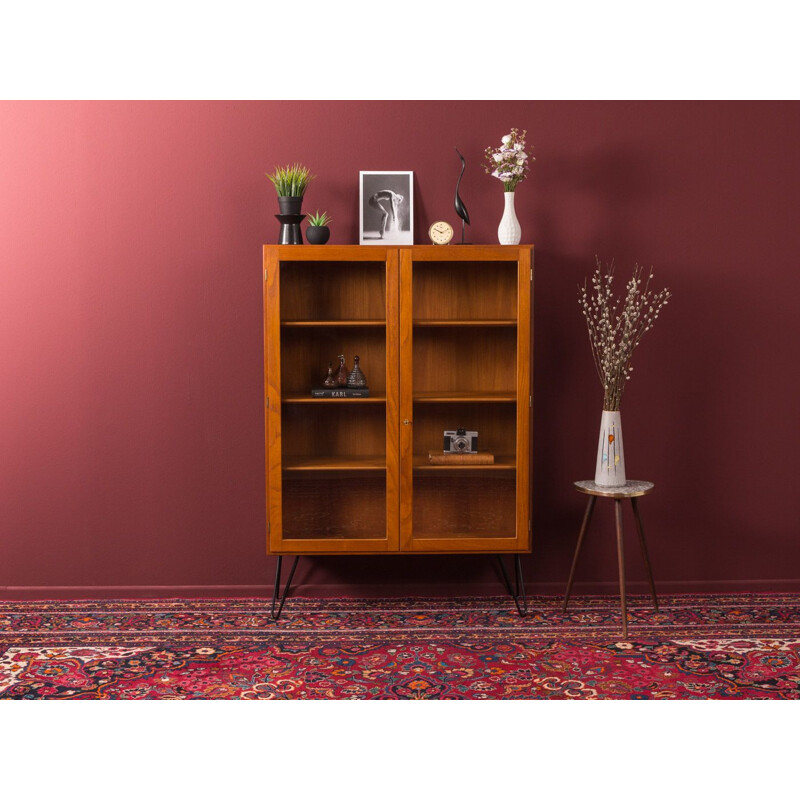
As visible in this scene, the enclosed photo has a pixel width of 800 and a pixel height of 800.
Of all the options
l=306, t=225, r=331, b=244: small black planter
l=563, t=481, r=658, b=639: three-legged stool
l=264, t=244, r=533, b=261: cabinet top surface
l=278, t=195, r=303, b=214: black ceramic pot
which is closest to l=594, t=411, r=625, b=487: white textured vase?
l=563, t=481, r=658, b=639: three-legged stool

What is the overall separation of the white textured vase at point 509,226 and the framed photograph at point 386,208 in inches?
18.4

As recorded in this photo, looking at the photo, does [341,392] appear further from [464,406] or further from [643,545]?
[643,545]

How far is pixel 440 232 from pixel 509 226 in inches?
13.4

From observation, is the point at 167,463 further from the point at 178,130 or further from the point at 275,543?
the point at 178,130

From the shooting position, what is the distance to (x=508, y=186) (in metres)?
4.11

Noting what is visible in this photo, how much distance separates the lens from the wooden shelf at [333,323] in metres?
4.01

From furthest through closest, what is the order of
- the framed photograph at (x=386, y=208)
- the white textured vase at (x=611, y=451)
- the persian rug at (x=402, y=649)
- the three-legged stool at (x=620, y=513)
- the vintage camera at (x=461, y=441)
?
1. the framed photograph at (x=386, y=208)
2. the vintage camera at (x=461, y=441)
3. the white textured vase at (x=611, y=451)
4. the three-legged stool at (x=620, y=513)
5. the persian rug at (x=402, y=649)

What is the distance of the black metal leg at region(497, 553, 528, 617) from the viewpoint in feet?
13.8

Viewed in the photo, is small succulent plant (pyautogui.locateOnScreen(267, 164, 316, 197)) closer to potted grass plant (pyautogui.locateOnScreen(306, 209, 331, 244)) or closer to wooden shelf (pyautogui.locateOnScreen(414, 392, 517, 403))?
potted grass plant (pyautogui.locateOnScreen(306, 209, 331, 244))

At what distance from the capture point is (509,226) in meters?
4.08

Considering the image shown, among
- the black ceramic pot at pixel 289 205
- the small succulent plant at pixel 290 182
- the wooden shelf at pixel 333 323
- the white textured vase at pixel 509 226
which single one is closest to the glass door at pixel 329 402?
the wooden shelf at pixel 333 323

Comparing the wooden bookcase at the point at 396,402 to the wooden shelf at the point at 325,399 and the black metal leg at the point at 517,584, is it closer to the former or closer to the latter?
the wooden shelf at the point at 325,399

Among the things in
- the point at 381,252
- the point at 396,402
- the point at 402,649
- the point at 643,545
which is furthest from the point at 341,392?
the point at 643,545

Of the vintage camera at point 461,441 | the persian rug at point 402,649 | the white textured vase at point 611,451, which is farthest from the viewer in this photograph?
the vintage camera at point 461,441
